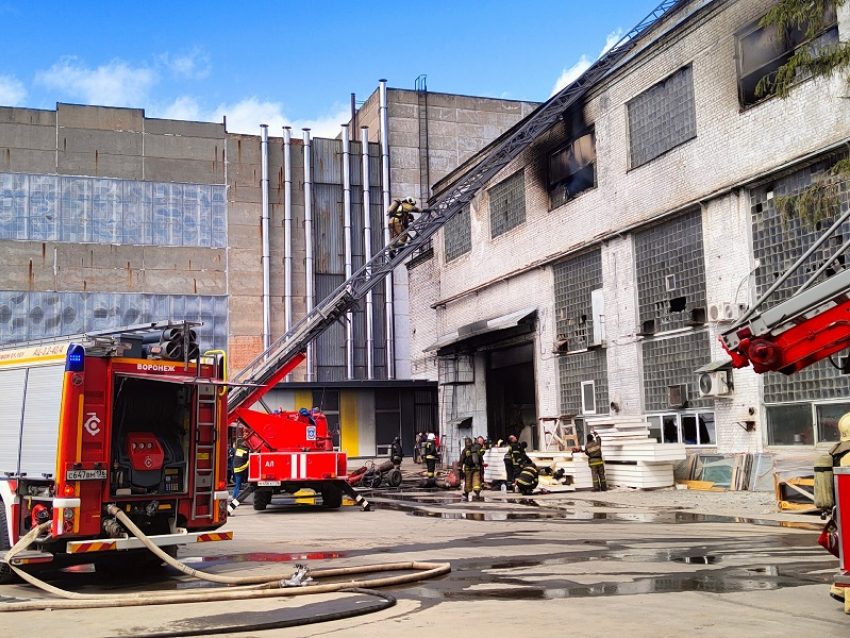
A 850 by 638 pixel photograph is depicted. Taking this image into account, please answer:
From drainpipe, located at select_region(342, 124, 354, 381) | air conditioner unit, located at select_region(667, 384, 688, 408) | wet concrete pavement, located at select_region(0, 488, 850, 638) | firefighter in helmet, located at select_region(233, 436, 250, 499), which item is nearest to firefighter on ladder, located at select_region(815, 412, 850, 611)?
wet concrete pavement, located at select_region(0, 488, 850, 638)

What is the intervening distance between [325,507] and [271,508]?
142 centimetres

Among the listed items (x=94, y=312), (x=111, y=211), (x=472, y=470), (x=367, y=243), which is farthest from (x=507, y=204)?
(x=94, y=312)

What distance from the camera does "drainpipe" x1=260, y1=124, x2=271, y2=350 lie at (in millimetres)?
42844

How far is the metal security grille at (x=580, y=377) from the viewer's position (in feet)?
85.4

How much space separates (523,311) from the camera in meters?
30.0

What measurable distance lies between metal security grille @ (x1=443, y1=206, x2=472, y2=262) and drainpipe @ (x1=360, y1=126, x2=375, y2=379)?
8446mm

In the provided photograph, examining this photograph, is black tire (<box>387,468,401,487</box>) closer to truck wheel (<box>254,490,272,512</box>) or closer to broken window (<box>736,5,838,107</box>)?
truck wheel (<box>254,490,272,512</box>)

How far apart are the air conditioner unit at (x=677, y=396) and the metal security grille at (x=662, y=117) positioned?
604 cm

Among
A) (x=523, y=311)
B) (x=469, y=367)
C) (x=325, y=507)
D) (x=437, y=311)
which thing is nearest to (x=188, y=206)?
(x=437, y=311)

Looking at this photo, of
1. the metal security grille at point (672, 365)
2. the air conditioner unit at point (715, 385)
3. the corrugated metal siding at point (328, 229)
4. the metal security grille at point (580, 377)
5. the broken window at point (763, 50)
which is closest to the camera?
the broken window at point (763, 50)

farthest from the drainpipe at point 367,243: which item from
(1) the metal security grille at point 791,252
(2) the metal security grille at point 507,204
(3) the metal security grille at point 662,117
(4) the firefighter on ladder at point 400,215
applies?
(1) the metal security grille at point 791,252

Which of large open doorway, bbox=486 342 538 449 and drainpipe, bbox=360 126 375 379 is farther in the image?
drainpipe, bbox=360 126 375 379

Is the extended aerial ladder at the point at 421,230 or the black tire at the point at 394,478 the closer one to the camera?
the extended aerial ladder at the point at 421,230

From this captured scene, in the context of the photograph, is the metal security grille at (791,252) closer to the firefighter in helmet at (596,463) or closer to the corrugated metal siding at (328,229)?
the firefighter in helmet at (596,463)
